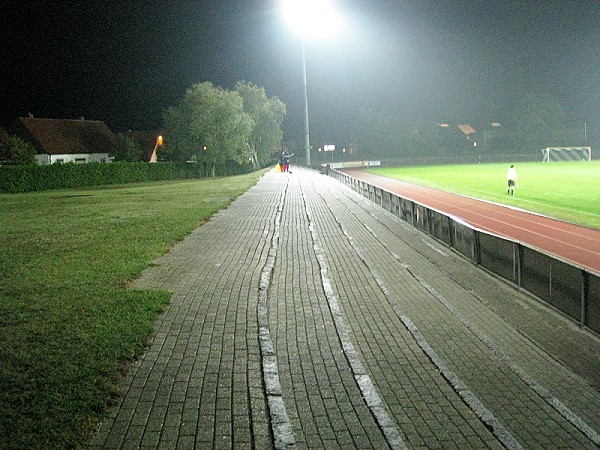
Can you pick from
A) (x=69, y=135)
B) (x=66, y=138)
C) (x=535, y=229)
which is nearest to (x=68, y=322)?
(x=535, y=229)

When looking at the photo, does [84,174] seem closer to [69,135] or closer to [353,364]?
[69,135]

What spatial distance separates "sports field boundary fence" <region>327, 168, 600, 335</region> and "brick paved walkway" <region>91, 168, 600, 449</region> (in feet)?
0.80

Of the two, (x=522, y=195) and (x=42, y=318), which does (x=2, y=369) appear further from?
(x=522, y=195)

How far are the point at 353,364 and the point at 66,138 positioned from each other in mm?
75610

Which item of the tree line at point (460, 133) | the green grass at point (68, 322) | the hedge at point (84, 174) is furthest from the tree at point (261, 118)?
the green grass at point (68, 322)

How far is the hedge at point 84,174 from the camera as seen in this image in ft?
156

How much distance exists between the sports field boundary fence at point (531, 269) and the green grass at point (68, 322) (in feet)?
19.3

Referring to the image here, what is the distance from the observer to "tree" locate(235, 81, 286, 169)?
3359 inches

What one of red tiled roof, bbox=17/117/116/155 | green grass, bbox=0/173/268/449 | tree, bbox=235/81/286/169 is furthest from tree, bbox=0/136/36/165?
green grass, bbox=0/173/268/449

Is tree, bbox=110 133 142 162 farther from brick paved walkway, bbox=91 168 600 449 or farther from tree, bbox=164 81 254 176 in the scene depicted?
brick paved walkway, bbox=91 168 600 449

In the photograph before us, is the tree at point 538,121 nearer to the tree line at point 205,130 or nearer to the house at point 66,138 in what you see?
the tree line at point 205,130

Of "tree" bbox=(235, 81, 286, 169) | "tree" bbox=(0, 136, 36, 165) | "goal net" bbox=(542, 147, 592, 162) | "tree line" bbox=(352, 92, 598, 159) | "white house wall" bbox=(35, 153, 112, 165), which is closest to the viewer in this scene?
"tree" bbox=(0, 136, 36, 165)

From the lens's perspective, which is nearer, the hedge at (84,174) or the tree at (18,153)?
the hedge at (84,174)

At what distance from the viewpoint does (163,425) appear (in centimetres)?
551
